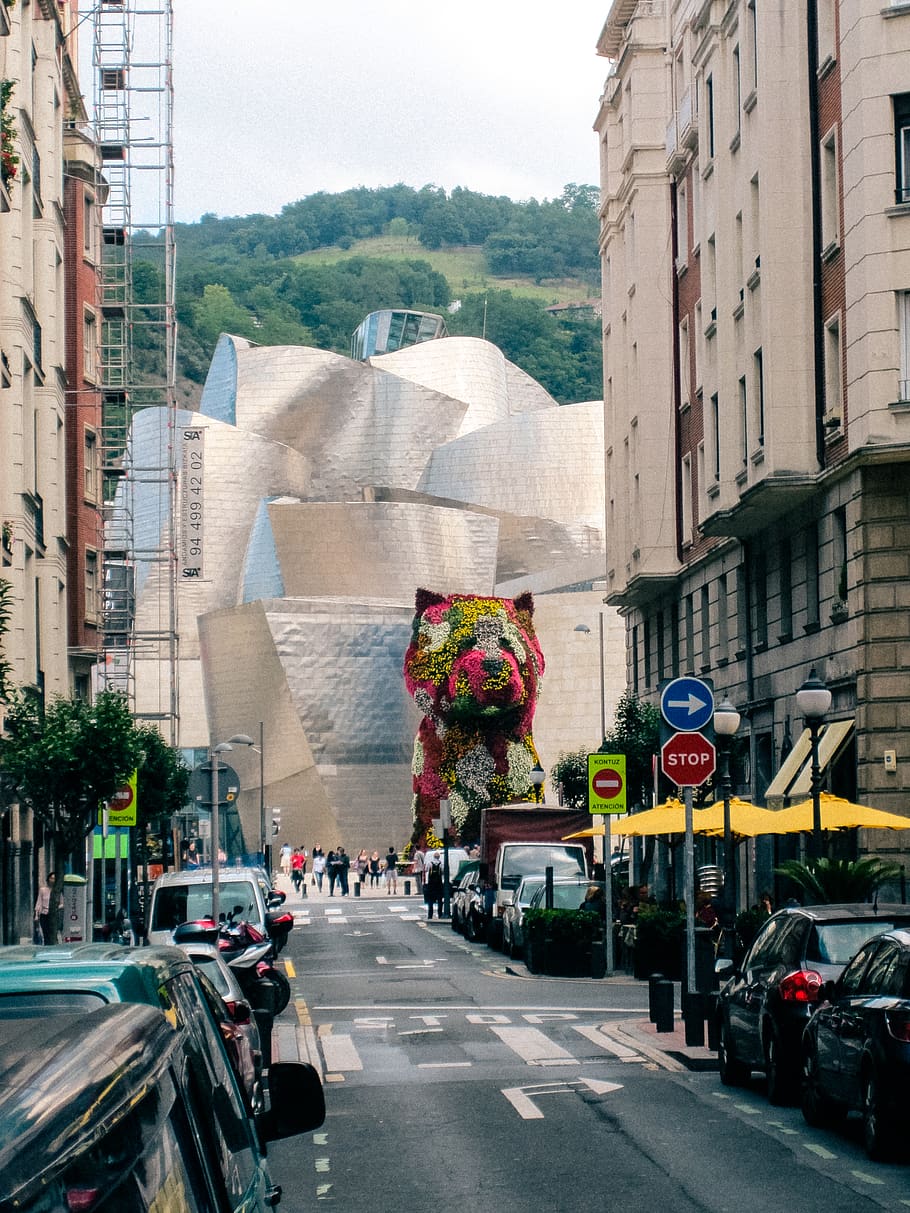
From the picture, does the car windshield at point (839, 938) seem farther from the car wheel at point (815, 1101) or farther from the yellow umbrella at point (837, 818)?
the yellow umbrella at point (837, 818)

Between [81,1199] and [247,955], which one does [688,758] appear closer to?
[247,955]

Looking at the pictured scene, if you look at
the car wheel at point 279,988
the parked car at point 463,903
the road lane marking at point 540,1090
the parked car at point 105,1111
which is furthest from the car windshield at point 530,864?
the parked car at point 105,1111

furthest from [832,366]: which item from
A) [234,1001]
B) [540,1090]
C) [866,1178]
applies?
[866,1178]

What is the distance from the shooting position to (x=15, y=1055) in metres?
2.69

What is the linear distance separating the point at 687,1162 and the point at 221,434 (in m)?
104

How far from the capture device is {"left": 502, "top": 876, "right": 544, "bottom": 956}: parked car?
3469 cm

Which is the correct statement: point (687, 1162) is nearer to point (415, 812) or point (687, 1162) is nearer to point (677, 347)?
point (677, 347)

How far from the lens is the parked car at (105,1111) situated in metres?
2.36

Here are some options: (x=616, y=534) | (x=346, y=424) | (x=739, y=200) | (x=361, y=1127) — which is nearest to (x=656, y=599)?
(x=616, y=534)

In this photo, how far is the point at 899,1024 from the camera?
11.6 metres

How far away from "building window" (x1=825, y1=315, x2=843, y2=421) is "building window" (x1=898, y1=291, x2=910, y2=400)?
305 centimetres

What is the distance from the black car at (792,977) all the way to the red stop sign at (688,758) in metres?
4.10

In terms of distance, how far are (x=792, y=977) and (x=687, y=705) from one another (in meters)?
5.62

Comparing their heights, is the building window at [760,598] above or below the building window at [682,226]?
below
